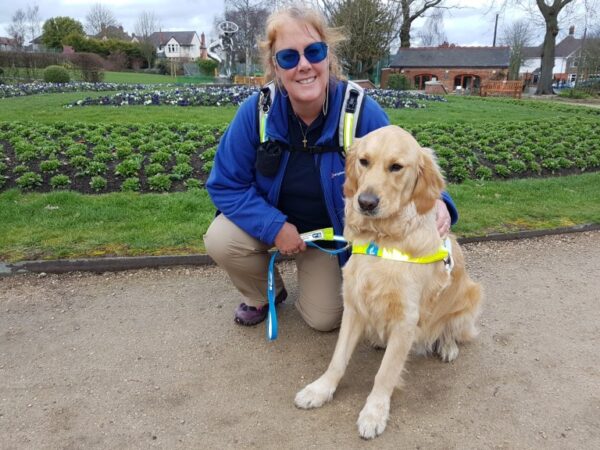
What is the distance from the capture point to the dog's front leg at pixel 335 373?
2.72 metres

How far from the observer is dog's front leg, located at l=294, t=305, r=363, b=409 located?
272 cm

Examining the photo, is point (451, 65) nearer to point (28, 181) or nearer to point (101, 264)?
point (28, 181)

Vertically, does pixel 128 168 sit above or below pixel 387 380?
above

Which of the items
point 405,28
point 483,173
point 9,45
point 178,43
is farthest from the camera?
point 178,43

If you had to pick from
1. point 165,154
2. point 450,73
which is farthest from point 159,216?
point 450,73

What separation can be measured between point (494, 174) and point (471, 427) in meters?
6.08

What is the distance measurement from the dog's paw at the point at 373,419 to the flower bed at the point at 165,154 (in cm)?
465

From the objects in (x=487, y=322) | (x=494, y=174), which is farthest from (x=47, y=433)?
(x=494, y=174)

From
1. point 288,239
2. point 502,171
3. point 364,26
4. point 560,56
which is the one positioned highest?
point 560,56

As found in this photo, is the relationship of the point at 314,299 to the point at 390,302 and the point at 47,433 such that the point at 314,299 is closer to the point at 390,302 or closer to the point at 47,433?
the point at 390,302

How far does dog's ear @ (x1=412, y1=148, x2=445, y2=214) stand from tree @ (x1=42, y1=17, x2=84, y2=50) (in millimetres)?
66166

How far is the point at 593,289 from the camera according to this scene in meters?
4.18

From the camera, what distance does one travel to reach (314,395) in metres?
2.72

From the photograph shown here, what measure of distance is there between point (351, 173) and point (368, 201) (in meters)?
0.33
